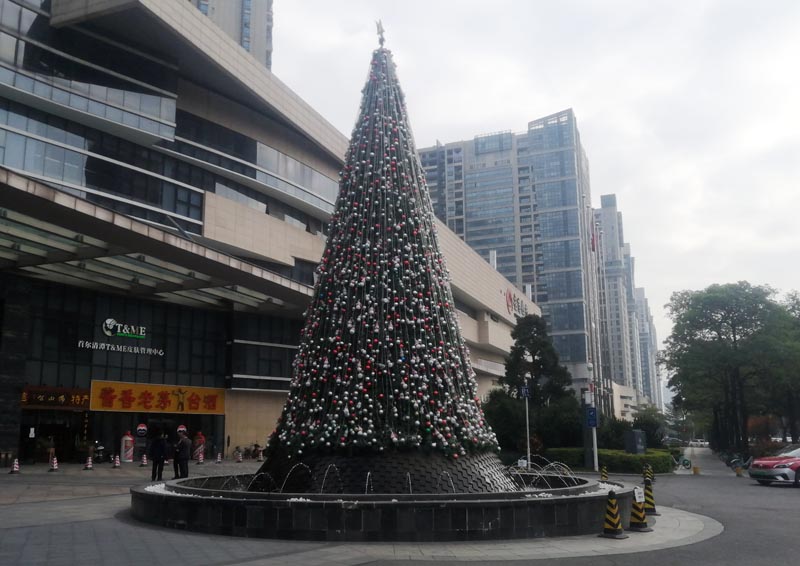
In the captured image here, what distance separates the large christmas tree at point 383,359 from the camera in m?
11.5

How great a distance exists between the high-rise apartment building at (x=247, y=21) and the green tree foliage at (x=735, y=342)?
184 ft

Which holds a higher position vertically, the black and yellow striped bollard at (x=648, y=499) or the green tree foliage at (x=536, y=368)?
the green tree foliage at (x=536, y=368)

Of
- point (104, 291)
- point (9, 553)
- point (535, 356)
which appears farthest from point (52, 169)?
point (535, 356)

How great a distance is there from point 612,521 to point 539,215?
3681 inches

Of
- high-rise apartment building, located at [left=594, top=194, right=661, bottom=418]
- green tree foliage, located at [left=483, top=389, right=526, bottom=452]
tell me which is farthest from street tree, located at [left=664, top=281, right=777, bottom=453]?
high-rise apartment building, located at [left=594, top=194, right=661, bottom=418]

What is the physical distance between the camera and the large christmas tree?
37.6 ft

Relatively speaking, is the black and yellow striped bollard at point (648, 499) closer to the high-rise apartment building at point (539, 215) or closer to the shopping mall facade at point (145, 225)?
the shopping mall facade at point (145, 225)

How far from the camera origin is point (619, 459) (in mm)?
28750

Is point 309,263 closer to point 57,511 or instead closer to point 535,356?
point 535,356

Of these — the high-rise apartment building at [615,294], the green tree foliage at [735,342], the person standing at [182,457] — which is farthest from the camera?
the high-rise apartment building at [615,294]

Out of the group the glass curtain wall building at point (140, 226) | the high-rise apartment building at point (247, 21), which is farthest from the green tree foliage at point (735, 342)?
the high-rise apartment building at point (247, 21)

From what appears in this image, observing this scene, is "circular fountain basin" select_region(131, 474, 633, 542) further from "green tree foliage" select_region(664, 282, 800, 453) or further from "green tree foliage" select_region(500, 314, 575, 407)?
"green tree foliage" select_region(664, 282, 800, 453)

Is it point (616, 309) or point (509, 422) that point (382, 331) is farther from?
point (616, 309)

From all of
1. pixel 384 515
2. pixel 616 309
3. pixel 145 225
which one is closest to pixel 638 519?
pixel 384 515
